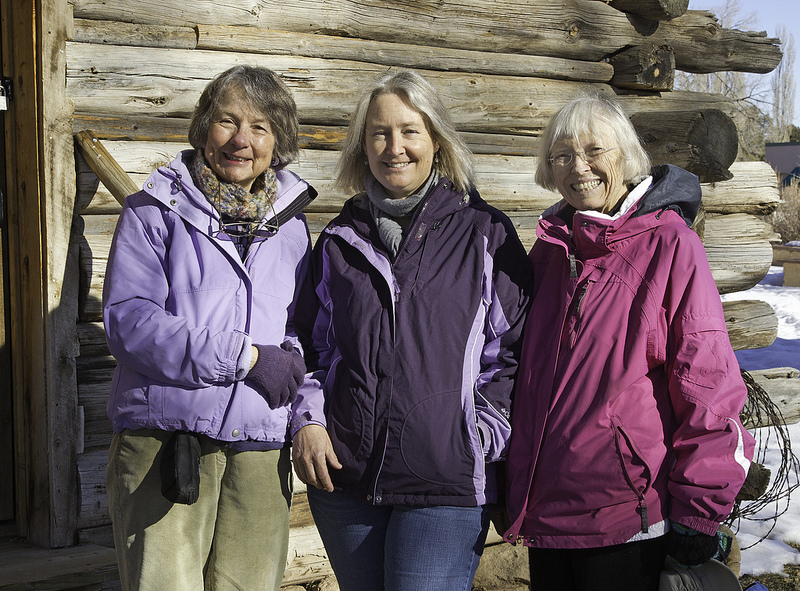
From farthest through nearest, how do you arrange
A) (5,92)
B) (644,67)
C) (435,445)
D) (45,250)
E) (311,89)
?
(644,67) → (311,89) → (5,92) → (45,250) → (435,445)

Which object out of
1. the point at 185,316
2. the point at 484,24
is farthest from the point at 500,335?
the point at 484,24

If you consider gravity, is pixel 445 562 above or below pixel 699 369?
below

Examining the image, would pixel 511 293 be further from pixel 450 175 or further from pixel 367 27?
pixel 367 27

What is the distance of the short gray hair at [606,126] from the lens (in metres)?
2.17

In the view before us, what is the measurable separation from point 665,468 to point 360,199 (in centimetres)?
121

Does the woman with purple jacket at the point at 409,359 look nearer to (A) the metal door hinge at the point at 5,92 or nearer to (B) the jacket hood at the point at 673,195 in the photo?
(B) the jacket hood at the point at 673,195

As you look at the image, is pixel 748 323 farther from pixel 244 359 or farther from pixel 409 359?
pixel 244 359

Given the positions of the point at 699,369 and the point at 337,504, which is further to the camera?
the point at 337,504

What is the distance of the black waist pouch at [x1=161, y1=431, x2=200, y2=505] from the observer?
1.94m

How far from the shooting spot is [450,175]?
2.29 m

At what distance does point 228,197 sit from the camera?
2180mm

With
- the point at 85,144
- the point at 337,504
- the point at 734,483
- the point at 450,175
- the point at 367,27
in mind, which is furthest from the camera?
the point at 367,27

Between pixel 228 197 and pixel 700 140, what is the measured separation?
2802 mm

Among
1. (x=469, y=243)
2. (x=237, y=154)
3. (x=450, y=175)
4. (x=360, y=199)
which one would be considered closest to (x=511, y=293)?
(x=469, y=243)
